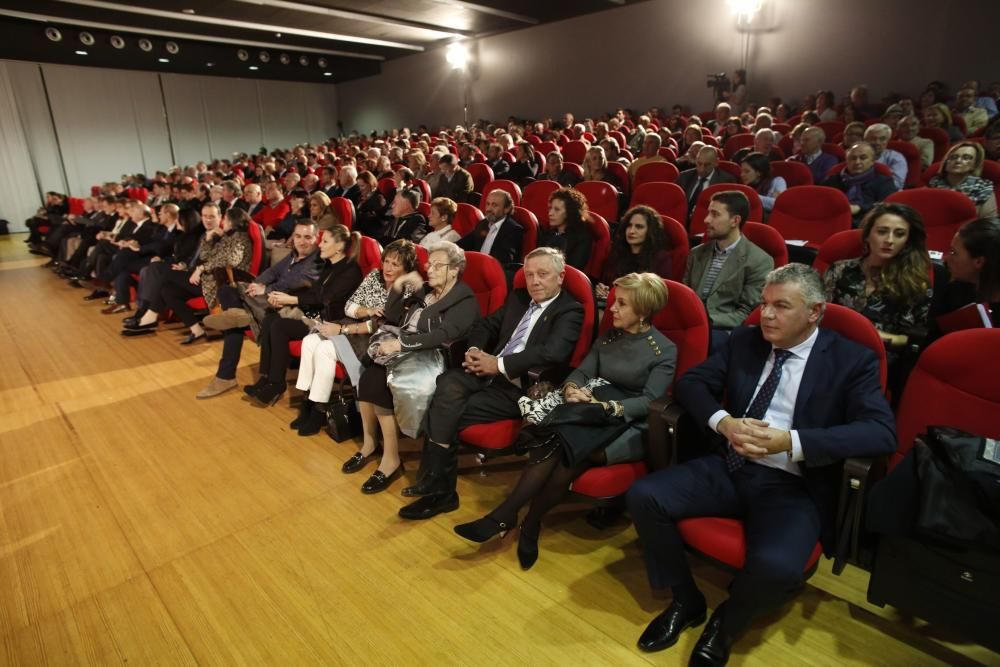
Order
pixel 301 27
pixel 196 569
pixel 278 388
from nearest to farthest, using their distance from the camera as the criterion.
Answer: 1. pixel 196 569
2. pixel 278 388
3. pixel 301 27

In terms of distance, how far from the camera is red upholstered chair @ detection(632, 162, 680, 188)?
519 centimetres

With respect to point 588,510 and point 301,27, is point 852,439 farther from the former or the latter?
point 301,27

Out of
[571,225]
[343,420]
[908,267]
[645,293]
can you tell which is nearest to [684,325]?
[645,293]

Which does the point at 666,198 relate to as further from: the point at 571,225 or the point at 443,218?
the point at 443,218

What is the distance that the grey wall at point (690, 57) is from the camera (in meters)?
8.17

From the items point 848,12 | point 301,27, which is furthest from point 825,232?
point 301,27

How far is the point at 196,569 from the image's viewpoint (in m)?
2.10

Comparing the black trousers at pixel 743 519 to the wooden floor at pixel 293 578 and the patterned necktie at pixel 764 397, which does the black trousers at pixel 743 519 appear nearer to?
the patterned necktie at pixel 764 397

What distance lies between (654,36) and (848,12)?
138 inches

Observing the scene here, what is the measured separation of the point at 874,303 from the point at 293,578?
2386 millimetres

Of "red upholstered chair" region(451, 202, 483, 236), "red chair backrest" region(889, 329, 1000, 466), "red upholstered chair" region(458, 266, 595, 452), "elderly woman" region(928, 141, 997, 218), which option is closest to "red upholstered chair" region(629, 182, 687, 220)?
"red upholstered chair" region(451, 202, 483, 236)

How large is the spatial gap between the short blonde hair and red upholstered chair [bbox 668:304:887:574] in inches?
21.0

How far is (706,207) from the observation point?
406 cm

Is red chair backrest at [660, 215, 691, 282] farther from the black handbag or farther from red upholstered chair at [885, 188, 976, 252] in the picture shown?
the black handbag
